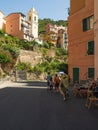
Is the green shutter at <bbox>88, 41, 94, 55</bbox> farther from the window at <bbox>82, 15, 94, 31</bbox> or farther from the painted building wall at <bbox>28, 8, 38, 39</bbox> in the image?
the painted building wall at <bbox>28, 8, 38, 39</bbox>

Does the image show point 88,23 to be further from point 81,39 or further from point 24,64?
point 24,64

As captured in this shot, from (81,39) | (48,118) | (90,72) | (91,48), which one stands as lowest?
(48,118)

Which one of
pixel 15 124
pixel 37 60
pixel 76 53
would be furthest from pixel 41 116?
pixel 37 60

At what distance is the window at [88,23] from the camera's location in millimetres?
27109

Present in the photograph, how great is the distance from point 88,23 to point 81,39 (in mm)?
1791

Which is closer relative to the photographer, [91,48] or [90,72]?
[91,48]

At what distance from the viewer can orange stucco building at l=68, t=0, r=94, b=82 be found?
27109 millimetres

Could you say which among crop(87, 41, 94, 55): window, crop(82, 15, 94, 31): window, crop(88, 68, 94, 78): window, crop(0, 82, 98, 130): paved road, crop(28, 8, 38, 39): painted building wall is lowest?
crop(0, 82, 98, 130): paved road

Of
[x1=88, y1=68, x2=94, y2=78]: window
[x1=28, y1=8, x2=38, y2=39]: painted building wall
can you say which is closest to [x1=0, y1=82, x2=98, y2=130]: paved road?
[x1=88, y1=68, x2=94, y2=78]: window

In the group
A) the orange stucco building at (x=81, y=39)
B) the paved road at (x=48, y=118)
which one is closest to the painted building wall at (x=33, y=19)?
the orange stucco building at (x=81, y=39)

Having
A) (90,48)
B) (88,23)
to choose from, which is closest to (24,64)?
(88,23)

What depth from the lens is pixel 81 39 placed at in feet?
95.1

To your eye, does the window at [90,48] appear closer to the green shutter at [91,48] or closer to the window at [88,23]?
the green shutter at [91,48]

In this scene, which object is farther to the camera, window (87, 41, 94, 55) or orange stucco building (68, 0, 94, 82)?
orange stucco building (68, 0, 94, 82)
